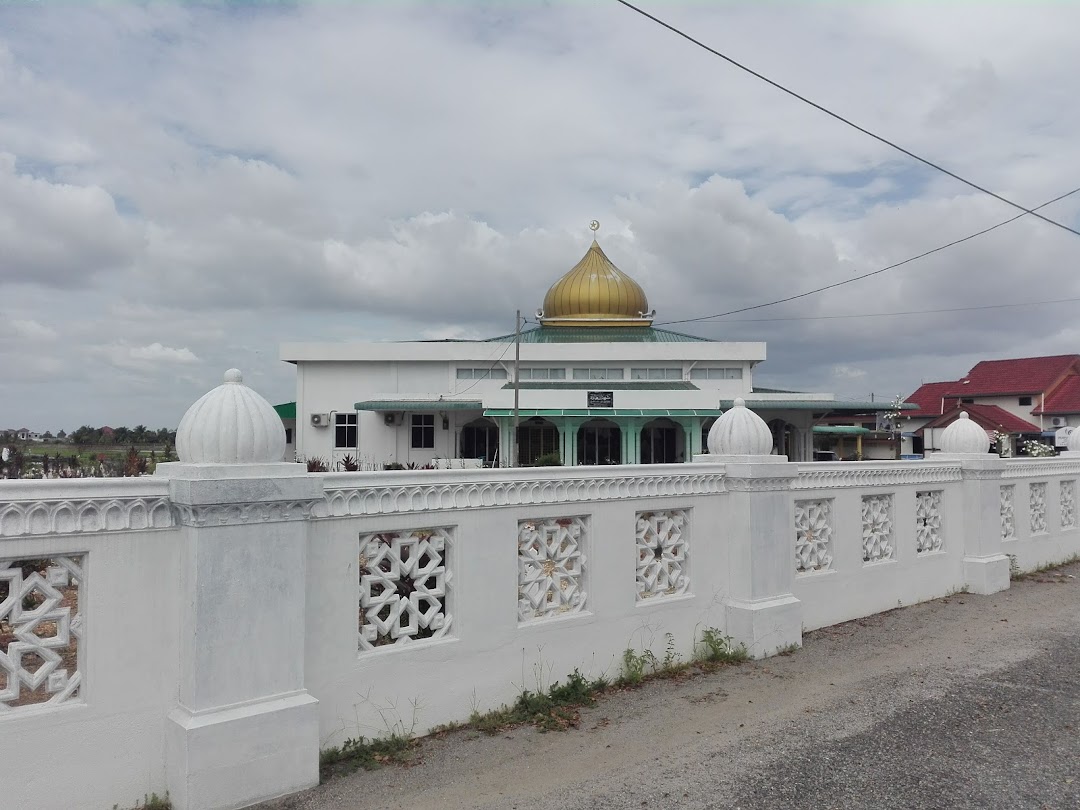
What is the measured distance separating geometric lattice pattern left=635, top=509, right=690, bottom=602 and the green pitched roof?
25907 mm

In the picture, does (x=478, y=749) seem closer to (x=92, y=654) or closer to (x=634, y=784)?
(x=634, y=784)

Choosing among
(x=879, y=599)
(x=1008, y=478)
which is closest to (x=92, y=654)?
(x=879, y=599)

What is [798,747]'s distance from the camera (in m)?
4.70

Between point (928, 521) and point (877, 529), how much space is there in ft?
4.08

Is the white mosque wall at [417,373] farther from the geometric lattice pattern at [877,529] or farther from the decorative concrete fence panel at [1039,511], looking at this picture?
the geometric lattice pattern at [877,529]

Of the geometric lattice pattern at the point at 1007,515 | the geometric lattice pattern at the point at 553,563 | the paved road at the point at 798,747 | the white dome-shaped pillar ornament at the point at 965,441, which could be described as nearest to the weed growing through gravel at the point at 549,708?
the paved road at the point at 798,747

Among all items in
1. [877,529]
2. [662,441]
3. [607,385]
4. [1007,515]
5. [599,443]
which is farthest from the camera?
[662,441]

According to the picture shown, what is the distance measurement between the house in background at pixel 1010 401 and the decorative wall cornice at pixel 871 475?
32.7m

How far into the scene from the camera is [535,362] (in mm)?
29609

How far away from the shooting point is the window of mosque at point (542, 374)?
97.8 ft

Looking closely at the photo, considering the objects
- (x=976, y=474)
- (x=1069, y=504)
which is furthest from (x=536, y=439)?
(x=976, y=474)

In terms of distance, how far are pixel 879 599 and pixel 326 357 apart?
24.1 m

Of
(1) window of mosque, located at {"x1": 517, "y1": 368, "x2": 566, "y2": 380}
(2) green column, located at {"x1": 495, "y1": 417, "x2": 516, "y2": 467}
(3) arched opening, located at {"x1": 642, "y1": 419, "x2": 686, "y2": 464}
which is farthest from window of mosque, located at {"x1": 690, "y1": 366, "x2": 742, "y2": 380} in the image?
(2) green column, located at {"x1": 495, "y1": 417, "x2": 516, "y2": 467}

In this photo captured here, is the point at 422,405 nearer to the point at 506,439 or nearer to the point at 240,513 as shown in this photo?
the point at 506,439
